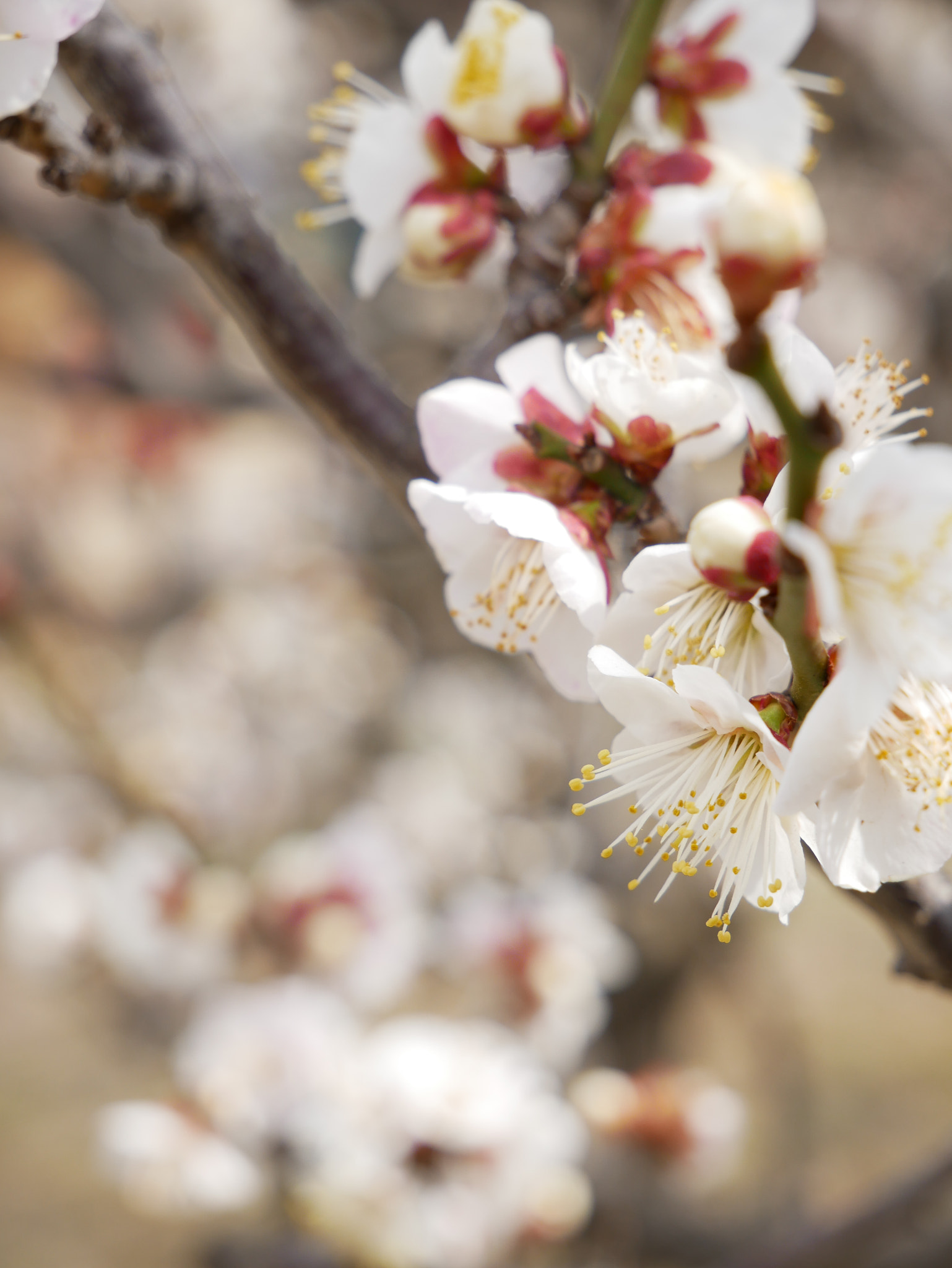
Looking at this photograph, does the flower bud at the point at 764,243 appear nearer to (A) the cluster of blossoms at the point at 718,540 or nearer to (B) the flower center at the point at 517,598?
(A) the cluster of blossoms at the point at 718,540

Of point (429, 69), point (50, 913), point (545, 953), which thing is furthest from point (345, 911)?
point (429, 69)

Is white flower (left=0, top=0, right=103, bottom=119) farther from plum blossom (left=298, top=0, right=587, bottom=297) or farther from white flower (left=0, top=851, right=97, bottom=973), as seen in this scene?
white flower (left=0, top=851, right=97, bottom=973)

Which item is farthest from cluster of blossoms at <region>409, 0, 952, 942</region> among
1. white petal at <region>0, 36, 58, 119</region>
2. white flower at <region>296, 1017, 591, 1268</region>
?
white flower at <region>296, 1017, 591, 1268</region>

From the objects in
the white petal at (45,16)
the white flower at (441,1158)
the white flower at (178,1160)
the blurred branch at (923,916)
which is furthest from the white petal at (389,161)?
the white flower at (178,1160)

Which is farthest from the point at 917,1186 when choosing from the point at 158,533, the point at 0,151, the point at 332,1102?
the point at 158,533

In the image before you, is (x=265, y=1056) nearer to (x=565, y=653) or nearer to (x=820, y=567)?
(x=565, y=653)

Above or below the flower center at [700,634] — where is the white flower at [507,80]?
above
